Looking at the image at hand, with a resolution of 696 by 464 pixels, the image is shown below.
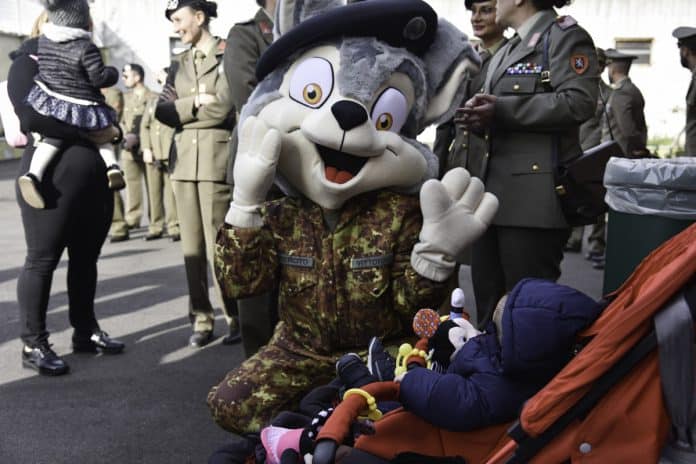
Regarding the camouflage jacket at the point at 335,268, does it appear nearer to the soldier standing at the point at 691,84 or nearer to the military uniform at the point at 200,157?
the military uniform at the point at 200,157

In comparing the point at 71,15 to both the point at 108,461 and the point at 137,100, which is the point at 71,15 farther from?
the point at 137,100

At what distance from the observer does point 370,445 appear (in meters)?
1.93

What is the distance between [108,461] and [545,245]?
2017mm

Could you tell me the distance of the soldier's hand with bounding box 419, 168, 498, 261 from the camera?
238cm

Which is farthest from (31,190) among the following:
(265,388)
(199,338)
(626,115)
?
(626,115)

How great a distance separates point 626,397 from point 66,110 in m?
3.07

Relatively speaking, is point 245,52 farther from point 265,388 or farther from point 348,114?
point 265,388

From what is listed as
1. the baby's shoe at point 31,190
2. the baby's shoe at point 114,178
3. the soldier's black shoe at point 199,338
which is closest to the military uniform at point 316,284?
the baby's shoe at point 31,190

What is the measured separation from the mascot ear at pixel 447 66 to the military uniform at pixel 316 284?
39 centimetres

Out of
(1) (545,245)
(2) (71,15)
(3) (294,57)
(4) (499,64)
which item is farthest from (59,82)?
(1) (545,245)

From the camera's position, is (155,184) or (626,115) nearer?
(626,115)

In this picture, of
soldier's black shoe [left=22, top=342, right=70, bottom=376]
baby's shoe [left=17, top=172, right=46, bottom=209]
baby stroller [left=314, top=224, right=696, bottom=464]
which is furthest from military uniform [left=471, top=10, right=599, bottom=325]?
soldier's black shoe [left=22, top=342, right=70, bottom=376]

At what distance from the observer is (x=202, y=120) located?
14.6 ft

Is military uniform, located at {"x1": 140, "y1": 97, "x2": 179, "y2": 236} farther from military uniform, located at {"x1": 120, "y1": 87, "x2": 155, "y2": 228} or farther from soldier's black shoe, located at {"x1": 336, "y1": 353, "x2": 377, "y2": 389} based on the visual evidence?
soldier's black shoe, located at {"x1": 336, "y1": 353, "x2": 377, "y2": 389}
